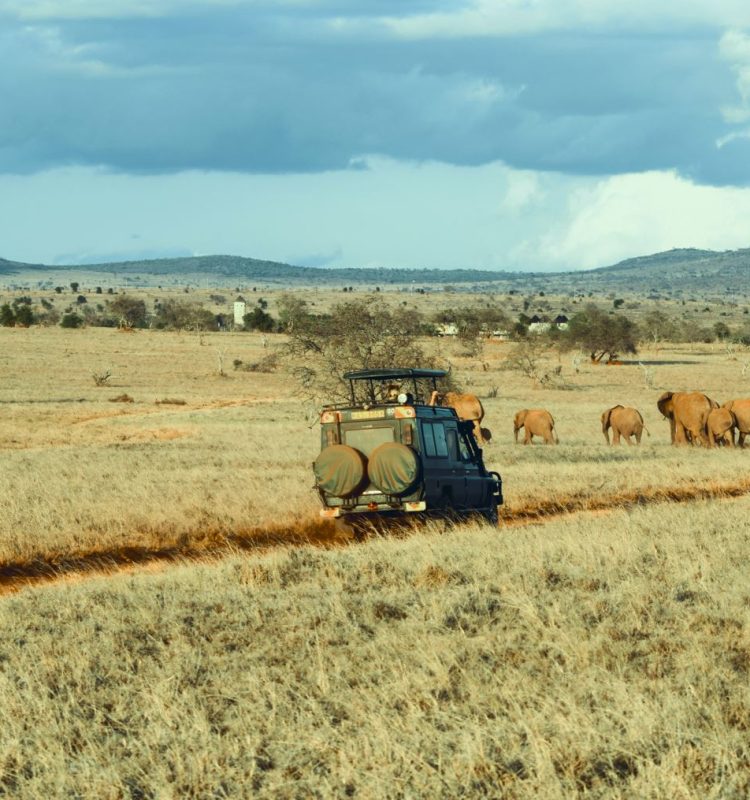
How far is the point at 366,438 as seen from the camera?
16109 millimetres

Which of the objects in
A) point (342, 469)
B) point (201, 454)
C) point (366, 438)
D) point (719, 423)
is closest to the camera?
point (342, 469)

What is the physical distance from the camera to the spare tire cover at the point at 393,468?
15.5m

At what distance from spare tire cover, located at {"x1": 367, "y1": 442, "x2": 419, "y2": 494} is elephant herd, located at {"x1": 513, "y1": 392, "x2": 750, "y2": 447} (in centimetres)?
1908

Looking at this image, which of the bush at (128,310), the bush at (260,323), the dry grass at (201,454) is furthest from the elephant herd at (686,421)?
the bush at (128,310)

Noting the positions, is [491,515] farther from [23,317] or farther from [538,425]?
[23,317]

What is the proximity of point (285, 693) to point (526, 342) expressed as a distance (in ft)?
200

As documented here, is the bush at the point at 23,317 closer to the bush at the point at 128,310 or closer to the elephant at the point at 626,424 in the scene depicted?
the bush at the point at 128,310

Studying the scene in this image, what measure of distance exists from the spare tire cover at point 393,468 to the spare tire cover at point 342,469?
0.57ft

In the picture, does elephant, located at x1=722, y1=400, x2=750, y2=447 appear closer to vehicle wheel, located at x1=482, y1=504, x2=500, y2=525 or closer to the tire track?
the tire track

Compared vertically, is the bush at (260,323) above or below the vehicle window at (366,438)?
above

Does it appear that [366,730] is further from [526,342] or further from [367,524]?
[526,342]

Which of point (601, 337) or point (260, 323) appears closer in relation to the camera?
point (601, 337)

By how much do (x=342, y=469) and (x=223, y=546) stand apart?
201 centimetres

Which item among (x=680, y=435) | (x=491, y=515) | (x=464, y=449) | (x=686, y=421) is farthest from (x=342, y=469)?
(x=680, y=435)
